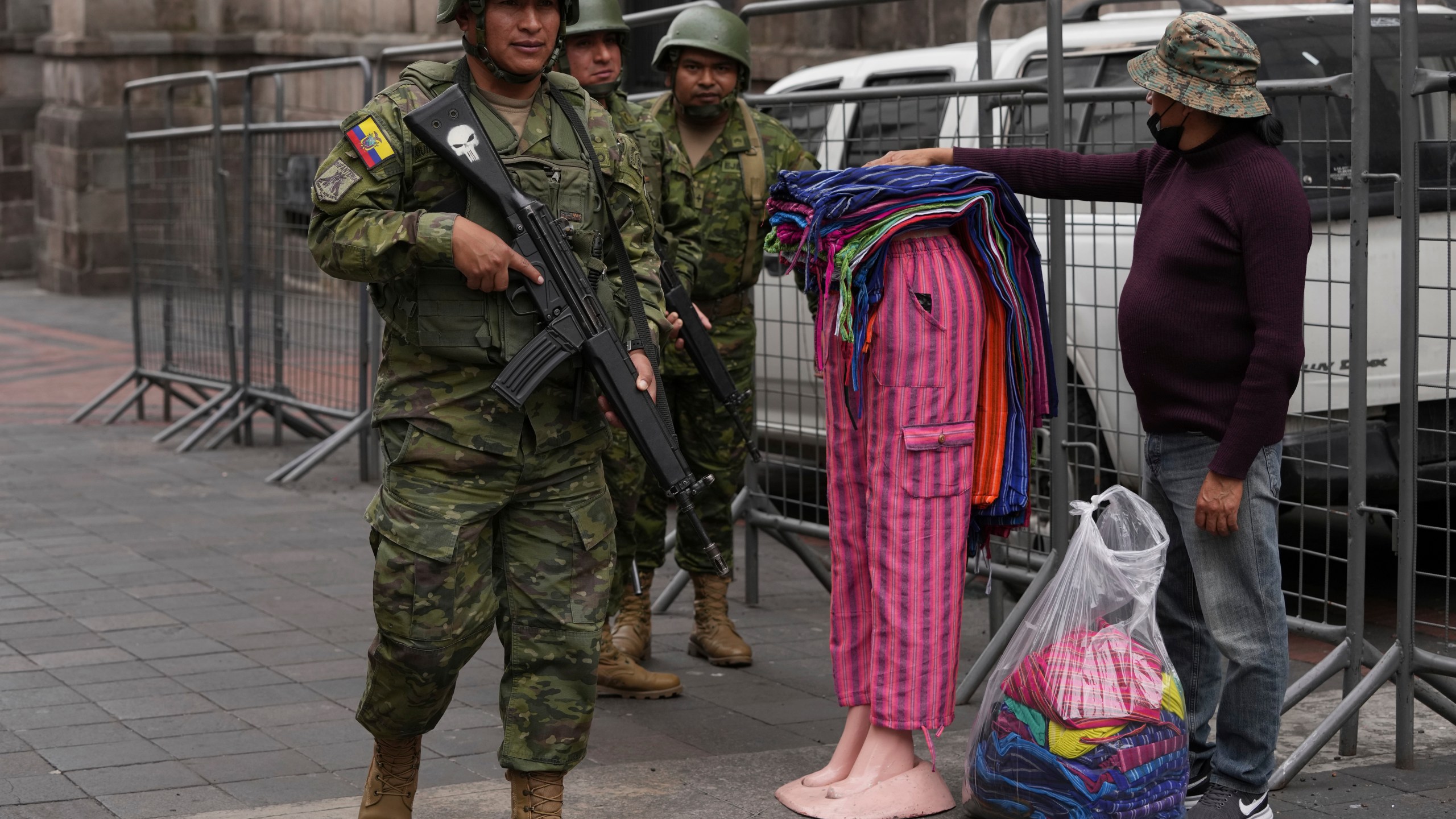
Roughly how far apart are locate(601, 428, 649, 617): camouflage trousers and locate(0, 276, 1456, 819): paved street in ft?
1.26

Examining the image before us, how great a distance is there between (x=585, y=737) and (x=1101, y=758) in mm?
1120

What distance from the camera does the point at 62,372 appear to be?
13.0 m

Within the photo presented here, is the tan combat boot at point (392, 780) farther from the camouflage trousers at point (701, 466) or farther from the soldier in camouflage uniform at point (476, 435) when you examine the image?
the camouflage trousers at point (701, 466)

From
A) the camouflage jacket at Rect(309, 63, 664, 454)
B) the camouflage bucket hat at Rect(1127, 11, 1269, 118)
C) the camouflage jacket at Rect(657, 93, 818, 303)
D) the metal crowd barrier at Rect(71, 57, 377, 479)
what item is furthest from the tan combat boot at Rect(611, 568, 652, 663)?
the metal crowd barrier at Rect(71, 57, 377, 479)

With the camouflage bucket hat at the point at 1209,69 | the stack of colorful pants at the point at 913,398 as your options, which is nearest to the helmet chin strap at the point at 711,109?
the stack of colorful pants at the point at 913,398

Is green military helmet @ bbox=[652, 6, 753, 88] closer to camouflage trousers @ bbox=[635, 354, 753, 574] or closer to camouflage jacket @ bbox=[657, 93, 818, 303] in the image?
camouflage jacket @ bbox=[657, 93, 818, 303]

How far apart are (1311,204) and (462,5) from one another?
2692 mm

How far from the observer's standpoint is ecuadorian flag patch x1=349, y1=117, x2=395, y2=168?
12.0 ft

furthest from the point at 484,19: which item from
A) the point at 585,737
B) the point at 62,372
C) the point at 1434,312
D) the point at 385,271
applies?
the point at 62,372

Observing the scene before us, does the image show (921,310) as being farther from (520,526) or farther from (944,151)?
(520,526)

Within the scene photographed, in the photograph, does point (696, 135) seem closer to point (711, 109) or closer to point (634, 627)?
point (711, 109)

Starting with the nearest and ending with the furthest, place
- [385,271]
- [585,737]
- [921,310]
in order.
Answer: [385,271]
[585,737]
[921,310]

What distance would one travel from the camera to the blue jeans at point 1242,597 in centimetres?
396

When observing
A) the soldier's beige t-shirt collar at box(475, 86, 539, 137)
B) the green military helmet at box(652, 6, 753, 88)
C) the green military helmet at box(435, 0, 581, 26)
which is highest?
the green military helmet at box(652, 6, 753, 88)
